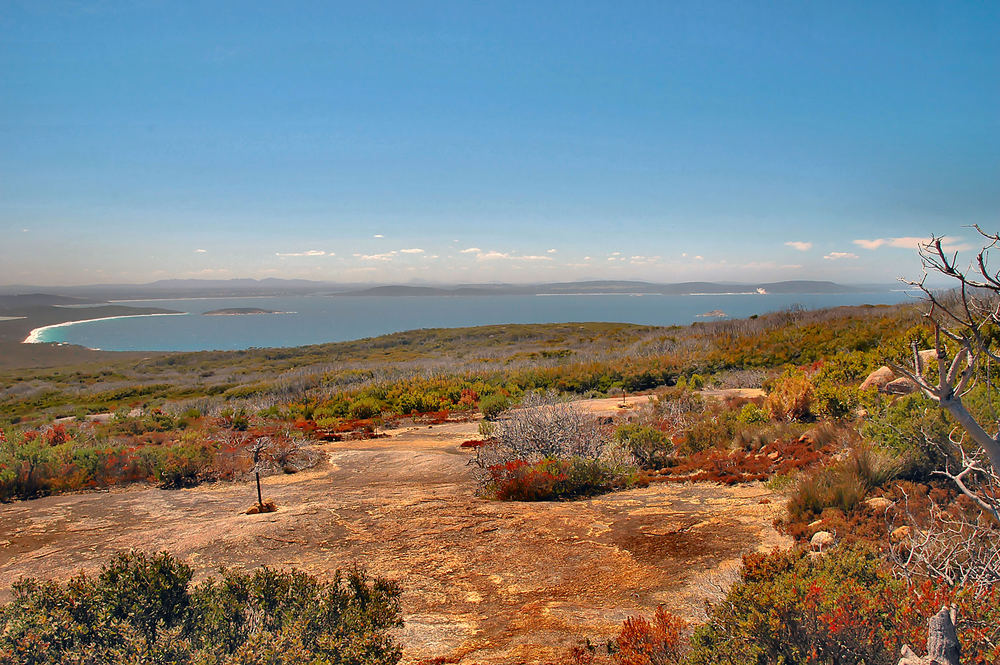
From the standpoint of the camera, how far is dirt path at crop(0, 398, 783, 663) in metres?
4.25

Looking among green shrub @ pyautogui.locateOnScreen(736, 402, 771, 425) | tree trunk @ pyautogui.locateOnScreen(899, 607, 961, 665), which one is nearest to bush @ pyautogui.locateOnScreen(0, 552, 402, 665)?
tree trunk @ pyautogui.locateOnScreen(899, 607, 961, 665)

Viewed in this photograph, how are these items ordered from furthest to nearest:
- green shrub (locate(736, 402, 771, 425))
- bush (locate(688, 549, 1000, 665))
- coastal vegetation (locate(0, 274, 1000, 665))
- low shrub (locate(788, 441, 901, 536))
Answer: green shrub (locate(736, 402, 771, 425)) < low shrub (locate(788, 441, 901, 536)) < coastal vegetation (locate(0, 274, 1000, 665)) < bush (locate(688, 549, 1000, 665))

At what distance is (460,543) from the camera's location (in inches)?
231

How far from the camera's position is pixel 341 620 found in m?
3.37

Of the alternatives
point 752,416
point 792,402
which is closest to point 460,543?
point 752,416

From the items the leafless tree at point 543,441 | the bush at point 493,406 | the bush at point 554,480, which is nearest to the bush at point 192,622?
the bush at point 554,480

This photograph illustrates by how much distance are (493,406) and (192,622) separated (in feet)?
43.6

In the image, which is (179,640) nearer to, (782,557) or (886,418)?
(782,557)

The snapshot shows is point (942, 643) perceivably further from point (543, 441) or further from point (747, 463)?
point (543, 441)

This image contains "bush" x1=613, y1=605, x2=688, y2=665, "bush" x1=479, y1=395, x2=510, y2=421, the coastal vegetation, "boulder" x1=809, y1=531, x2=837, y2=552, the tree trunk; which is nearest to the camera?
the tree trunk

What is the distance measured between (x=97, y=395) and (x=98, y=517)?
3201 cm

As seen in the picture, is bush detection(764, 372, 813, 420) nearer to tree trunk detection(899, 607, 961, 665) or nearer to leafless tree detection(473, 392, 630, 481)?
leafless tree detection(473, 392, 630, 481)

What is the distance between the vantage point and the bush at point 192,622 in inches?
112

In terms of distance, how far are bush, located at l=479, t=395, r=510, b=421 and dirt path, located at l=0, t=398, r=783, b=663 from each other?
24.4 feet
